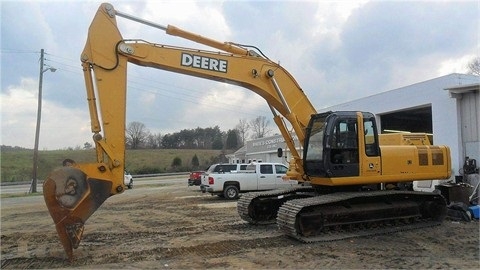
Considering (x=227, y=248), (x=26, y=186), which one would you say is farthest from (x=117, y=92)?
(x=26, y=186)

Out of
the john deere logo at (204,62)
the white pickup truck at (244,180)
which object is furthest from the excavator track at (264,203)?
the white pickup truck at (244,180)

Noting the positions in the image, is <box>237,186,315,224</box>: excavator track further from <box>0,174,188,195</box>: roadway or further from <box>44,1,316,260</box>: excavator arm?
<box>0,174,188,195</box>: roadway

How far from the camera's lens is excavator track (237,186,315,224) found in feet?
35.5

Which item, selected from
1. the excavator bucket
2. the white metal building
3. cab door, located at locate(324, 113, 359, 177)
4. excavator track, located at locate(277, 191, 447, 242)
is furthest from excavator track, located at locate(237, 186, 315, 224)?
the white metal building

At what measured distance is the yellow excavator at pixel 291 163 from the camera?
7.51 metres

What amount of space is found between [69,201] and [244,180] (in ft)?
42.5

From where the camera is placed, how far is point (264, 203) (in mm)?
11094

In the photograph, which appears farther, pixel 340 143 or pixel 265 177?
pixel 265 177

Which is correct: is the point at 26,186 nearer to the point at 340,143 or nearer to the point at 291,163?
the point at 291,163

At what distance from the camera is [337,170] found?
952 centimetres

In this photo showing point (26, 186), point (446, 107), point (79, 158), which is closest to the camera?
point (446, 107)

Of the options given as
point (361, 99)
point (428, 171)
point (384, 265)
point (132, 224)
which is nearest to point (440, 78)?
point (361, 99)

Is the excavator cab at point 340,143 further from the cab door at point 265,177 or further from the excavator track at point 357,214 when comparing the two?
the cab door at point 265,177

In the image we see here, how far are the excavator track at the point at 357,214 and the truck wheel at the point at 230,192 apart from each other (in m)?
9.88
